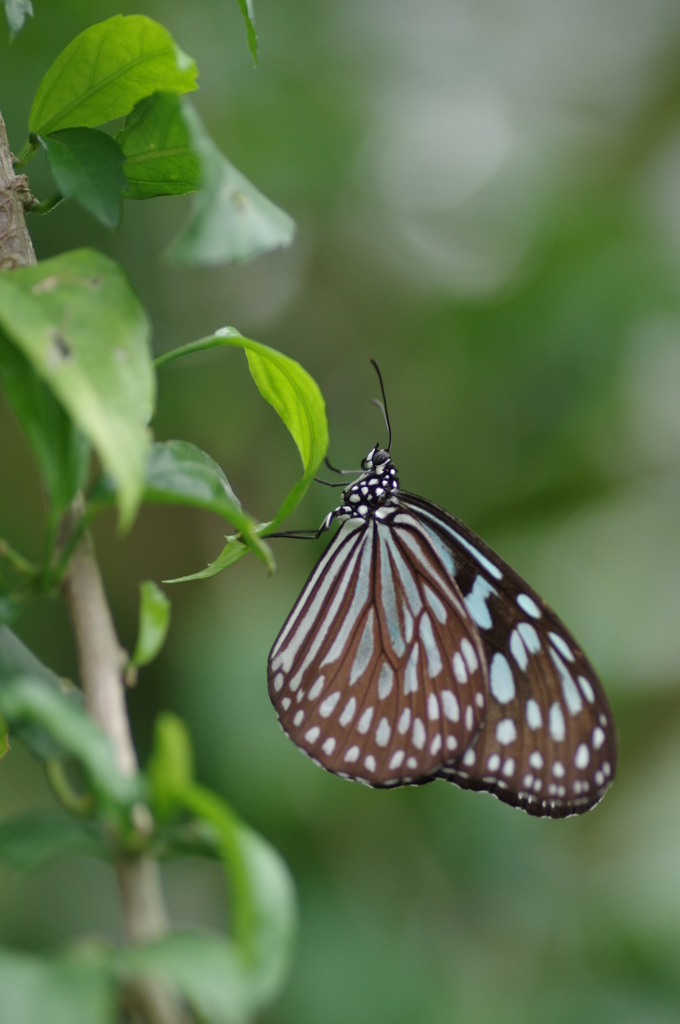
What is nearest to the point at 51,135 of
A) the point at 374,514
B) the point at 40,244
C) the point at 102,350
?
the point at 102,350

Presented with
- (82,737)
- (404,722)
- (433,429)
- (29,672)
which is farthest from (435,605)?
(433,429)

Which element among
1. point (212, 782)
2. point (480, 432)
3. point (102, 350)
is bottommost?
point (212, 782)

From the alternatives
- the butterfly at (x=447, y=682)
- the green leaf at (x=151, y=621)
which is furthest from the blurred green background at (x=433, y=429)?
the green leaf at (x=151, y=621)

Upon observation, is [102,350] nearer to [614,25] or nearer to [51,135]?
[51,135]

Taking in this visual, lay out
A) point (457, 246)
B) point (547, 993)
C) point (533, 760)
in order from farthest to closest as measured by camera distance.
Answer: point (457, 246), point (547, 993), point (533, 760)

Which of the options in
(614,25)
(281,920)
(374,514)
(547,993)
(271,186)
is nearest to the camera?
(281,920)

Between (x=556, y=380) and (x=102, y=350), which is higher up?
(x=102, y=350)

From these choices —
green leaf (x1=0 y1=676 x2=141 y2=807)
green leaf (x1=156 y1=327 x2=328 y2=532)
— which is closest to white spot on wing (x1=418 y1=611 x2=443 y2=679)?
green leaf (x1=156 y1=327 x2=328 y2=532)

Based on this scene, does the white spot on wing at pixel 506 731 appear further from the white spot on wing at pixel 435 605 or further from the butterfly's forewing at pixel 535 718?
the white spot on wing at pixel 435 605
